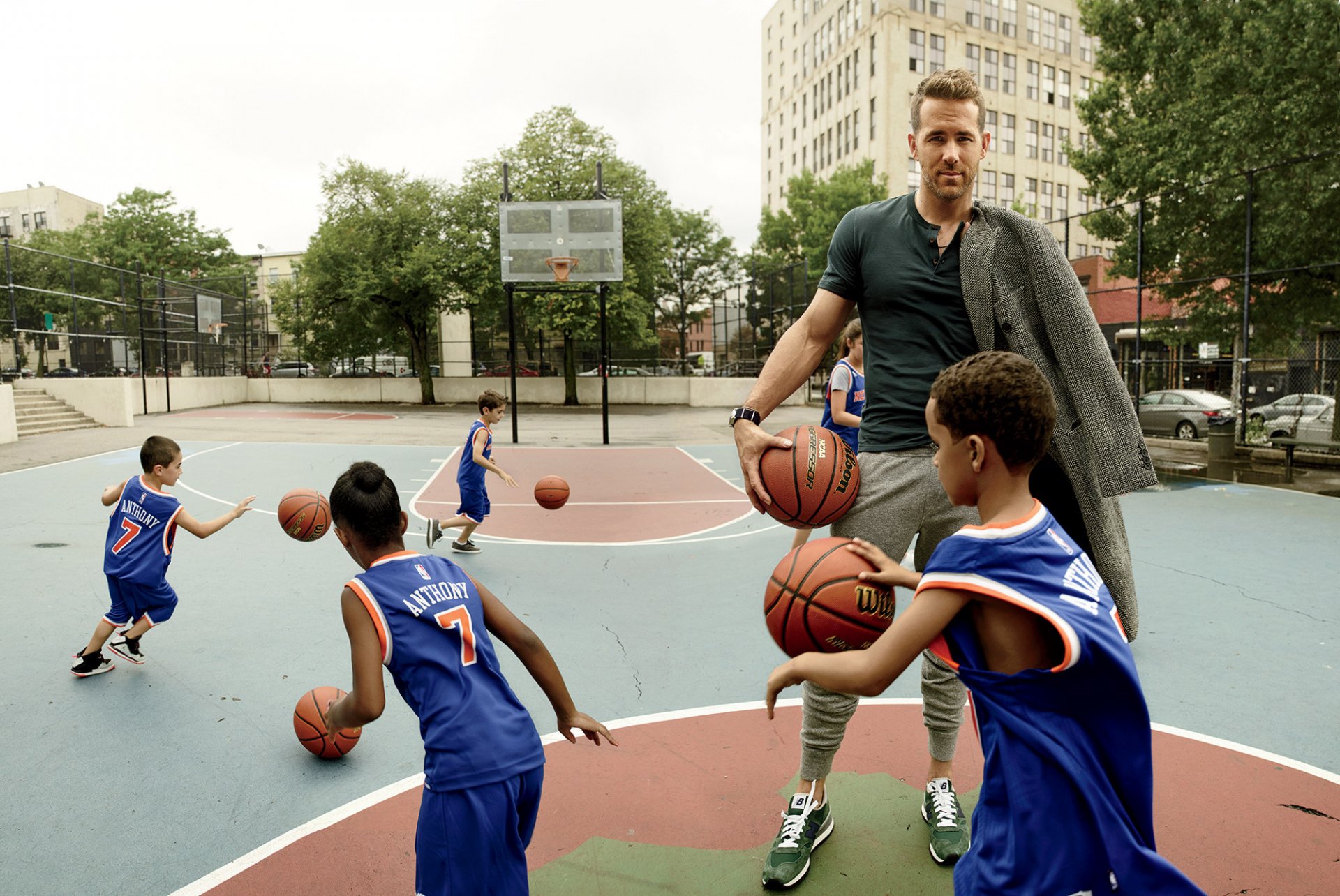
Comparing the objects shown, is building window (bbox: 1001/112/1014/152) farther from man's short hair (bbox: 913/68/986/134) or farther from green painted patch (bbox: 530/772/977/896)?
green painted patch (bbox: 530/772/977/896)

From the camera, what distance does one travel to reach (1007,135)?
171 ft

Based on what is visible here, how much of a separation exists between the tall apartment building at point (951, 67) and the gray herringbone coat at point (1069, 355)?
46.9m

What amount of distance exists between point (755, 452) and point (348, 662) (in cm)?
327

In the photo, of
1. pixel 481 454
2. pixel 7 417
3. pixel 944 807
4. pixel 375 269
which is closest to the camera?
pixel 944 807

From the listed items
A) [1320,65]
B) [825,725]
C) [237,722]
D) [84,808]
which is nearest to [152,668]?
[237,722]

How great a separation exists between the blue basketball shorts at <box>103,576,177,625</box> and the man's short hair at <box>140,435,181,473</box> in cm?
62

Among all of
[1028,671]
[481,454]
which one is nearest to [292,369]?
[481,454]

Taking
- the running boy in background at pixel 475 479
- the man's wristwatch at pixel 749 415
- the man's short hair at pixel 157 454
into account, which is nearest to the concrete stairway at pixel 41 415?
the running boy in background at pixel 475 479

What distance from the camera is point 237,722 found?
12.8ft

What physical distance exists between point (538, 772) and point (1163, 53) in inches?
720

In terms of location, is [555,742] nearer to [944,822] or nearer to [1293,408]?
[944,822]

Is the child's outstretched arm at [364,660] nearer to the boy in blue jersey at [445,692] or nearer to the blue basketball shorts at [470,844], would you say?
the boy in blue jersey at [445,692]

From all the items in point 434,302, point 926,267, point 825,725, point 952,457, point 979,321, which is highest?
point 434,302

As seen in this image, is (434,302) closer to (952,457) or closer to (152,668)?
(152,668)
